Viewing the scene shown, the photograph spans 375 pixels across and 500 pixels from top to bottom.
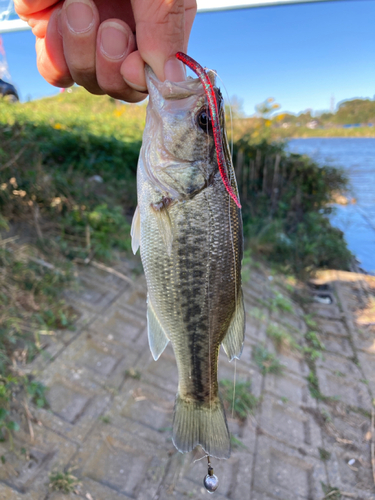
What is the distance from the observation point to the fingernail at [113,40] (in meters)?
1.20

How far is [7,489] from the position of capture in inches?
79.7

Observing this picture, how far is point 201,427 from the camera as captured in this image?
56.1 inches

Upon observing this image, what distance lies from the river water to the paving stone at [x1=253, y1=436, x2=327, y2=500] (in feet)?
13.5

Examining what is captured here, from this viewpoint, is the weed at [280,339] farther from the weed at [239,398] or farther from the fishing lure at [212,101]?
the fishing lure at [212,101]

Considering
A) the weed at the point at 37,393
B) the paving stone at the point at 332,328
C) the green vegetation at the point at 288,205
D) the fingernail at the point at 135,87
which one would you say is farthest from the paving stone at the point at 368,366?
the fingernail at the point at 135,87

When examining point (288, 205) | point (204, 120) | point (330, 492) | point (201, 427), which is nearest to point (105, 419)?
point (201, 427)

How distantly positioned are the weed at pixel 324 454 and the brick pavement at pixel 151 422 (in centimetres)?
1

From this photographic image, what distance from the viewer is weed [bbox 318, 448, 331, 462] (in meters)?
3.01

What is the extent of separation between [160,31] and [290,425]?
3.54 meters

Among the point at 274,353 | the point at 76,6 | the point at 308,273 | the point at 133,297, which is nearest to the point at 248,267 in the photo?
the point at 308,273

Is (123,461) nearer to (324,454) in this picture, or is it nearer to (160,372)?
(160,372)

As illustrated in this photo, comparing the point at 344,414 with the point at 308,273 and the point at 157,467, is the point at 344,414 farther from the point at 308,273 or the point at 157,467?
the point at 308,273

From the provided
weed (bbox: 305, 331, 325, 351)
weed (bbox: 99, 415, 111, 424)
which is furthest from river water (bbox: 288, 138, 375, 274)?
weed (bbox: 99, 415, 111, 424)

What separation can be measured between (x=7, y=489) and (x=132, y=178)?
5390 mm
